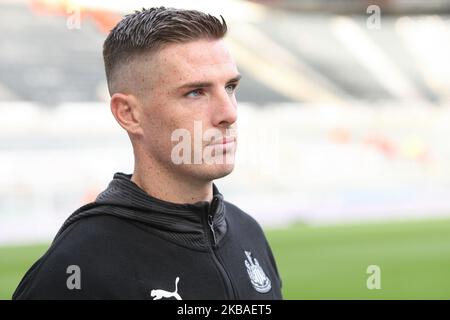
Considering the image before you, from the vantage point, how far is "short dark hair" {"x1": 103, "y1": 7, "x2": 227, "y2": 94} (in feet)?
5.46

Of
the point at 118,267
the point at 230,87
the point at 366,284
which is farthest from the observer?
the point at 366,284

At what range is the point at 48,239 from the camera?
13562 mm

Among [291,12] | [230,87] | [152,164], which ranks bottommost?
[152,164]

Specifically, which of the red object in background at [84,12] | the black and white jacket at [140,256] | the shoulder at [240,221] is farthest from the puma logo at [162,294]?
the red object in background at [84,12]

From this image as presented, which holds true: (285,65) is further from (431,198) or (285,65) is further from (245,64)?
(431,198)

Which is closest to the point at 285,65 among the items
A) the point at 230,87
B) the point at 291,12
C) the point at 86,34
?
the point at 291,12

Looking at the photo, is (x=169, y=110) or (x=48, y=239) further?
(x=48, y=239)

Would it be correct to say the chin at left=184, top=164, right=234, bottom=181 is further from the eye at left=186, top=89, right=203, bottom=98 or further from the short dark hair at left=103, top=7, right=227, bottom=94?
the short dark hair at left=103, top=7, right=227, bottom=94

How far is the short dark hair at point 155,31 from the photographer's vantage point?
167 centimetres

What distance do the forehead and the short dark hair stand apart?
0.02 m

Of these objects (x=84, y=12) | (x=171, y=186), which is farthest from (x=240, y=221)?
(x=84, y=12)

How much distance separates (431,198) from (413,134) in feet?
6.15

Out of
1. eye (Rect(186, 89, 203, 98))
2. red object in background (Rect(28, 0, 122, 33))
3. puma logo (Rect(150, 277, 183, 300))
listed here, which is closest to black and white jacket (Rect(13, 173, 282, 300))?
puma logo (Rect(150, 277, 183, 300))

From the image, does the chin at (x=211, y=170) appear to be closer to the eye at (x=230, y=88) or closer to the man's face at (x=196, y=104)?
the man's face at (x=196, y=104)
